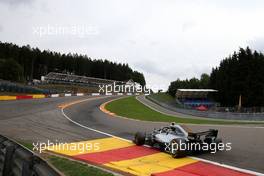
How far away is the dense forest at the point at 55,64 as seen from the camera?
129250 mm

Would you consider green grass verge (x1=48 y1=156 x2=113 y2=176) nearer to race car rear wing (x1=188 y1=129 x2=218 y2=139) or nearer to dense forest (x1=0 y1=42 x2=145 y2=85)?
race car rear wing (x1=188 y1=129 x2=218 y2=139)

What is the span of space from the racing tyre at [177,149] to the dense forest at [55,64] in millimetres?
99013

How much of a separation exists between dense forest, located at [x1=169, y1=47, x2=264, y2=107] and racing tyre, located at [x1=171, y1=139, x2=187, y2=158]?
50342 mm

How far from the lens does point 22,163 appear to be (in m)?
6.79

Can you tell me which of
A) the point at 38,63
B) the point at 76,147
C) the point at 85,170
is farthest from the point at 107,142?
the point at 38,63

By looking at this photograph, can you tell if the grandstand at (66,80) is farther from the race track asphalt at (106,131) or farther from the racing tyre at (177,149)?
the racing tyre at (177,149)

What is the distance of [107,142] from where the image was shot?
53.2ft

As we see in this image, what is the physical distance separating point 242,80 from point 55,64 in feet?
308

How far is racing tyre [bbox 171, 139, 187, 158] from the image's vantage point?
12.3 m

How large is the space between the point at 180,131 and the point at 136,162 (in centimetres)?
257

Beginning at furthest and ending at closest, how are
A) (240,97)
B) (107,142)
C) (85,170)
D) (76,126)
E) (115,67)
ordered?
(115,67) < (240,97) < (76,126) < (107,142) < (85,170)

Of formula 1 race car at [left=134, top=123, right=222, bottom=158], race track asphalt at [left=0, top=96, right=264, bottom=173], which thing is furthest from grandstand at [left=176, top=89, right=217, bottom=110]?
formula 1 race car at [left=134, top=123, right=222, bottom=158]

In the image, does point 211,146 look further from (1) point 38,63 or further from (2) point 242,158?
(1) point 38,63

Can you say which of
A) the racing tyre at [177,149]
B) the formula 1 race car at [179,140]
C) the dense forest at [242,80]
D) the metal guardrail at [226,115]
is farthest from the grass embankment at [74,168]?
the dense forest at [242,80]
